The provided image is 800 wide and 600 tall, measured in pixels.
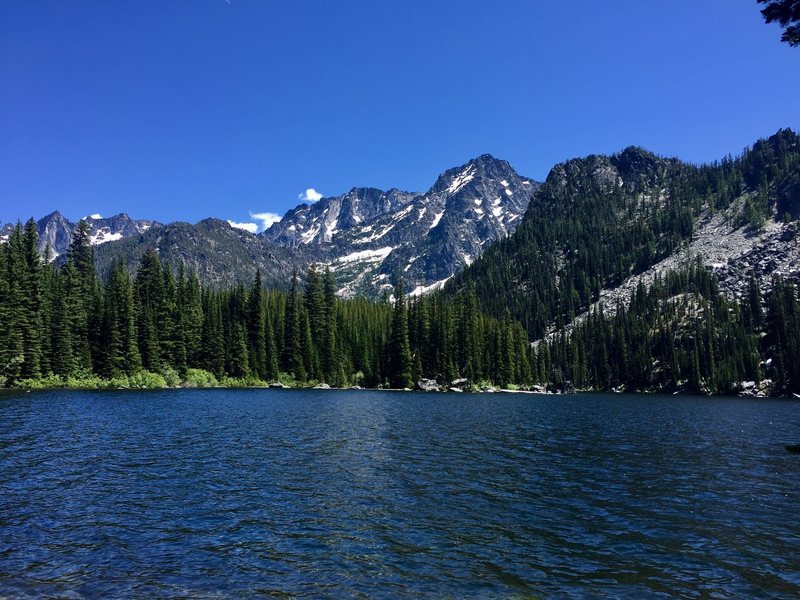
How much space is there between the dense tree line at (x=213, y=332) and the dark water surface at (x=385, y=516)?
217 feet

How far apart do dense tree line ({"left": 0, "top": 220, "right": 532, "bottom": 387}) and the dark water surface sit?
6622 cm

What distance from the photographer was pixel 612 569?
1730cm

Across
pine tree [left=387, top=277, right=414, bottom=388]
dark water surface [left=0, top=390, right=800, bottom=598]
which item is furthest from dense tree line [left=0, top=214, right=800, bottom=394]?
dark water surface [left=0, top=390, right=800, bottom=598]

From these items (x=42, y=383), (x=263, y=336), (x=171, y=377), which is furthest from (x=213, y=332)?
(x=42, y=383)

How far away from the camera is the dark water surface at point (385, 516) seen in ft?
52.9

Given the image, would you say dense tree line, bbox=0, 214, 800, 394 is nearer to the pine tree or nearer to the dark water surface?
the pine tree

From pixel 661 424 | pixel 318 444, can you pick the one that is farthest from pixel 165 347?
pixel 661 424

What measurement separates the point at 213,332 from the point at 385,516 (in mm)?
124747

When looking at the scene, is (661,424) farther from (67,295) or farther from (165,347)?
(67,295)

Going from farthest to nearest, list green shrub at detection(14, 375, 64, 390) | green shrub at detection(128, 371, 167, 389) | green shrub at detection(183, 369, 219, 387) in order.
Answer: green shrub at detection(183, 369, 219, 387) → green shrub at detection(128, 371, 167, 389) → green shrub at detection(14, 375, 64, 390)

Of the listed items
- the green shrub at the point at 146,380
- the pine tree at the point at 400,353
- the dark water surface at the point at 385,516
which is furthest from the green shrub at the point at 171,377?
the dark water surface at the point at 385,516

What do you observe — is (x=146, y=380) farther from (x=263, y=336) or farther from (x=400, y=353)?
(x=400, y=353)

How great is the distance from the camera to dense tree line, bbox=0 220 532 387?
4023 inches

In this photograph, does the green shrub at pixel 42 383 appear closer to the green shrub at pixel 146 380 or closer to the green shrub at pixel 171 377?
the green shrub at pixel 146 380
